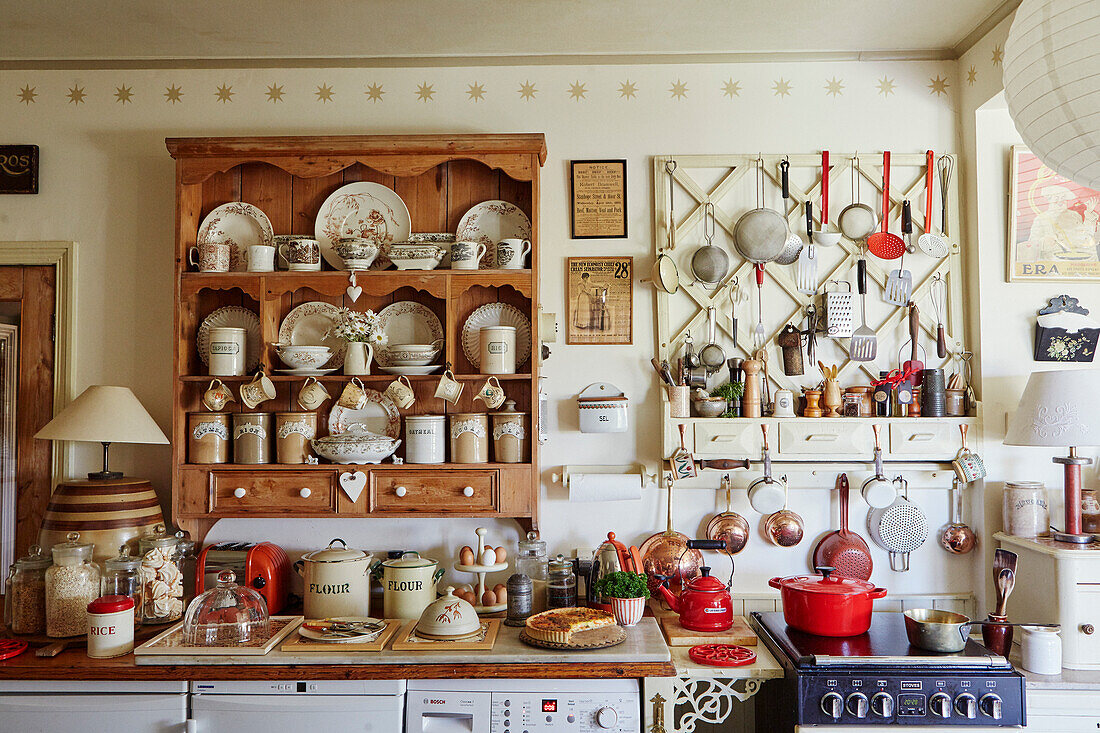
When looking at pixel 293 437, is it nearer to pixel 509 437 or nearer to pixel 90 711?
pixel 509 437

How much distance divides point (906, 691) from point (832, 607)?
0.96 feet

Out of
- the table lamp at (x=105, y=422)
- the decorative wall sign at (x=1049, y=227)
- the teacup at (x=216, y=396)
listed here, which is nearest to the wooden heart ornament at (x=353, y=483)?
the teacup at (x=216, y=396)

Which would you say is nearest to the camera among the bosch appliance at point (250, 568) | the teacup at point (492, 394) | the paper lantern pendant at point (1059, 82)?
the paper lantern pendant at point (1059, 82)

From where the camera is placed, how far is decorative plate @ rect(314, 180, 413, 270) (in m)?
2.75

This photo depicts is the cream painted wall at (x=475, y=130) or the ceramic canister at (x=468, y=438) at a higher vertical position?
the cream painted wall at (x=475, y=130)

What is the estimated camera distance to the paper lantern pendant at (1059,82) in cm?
112

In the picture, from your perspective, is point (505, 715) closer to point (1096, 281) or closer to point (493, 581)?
point (493, 581)

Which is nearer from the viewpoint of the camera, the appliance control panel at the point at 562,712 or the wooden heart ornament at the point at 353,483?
the appliance control panel at the point at 562,712

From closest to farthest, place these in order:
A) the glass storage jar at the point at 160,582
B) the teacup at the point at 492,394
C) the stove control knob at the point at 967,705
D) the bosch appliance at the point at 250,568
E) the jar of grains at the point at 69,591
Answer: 1. the stove control knob at the point at 967,705
2. the jar of grains at the point at 69,591
3. the glass storage jar at the point at 160,582
4. the bosch appliance at the point at 250,568
5. the teacup at the point at 492,394

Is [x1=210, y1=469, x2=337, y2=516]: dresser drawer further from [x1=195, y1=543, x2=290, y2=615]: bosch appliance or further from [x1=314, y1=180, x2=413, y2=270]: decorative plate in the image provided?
[x1=314, y1=180, x2=413, y2=270]: decorative plate

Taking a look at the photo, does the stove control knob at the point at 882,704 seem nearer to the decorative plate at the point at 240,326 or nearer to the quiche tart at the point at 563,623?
the quiche tart at the point at 563,623

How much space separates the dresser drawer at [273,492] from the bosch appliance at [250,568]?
123mm

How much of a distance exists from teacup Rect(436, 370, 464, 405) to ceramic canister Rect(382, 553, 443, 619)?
54 cm

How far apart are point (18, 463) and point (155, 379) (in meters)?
0.56
